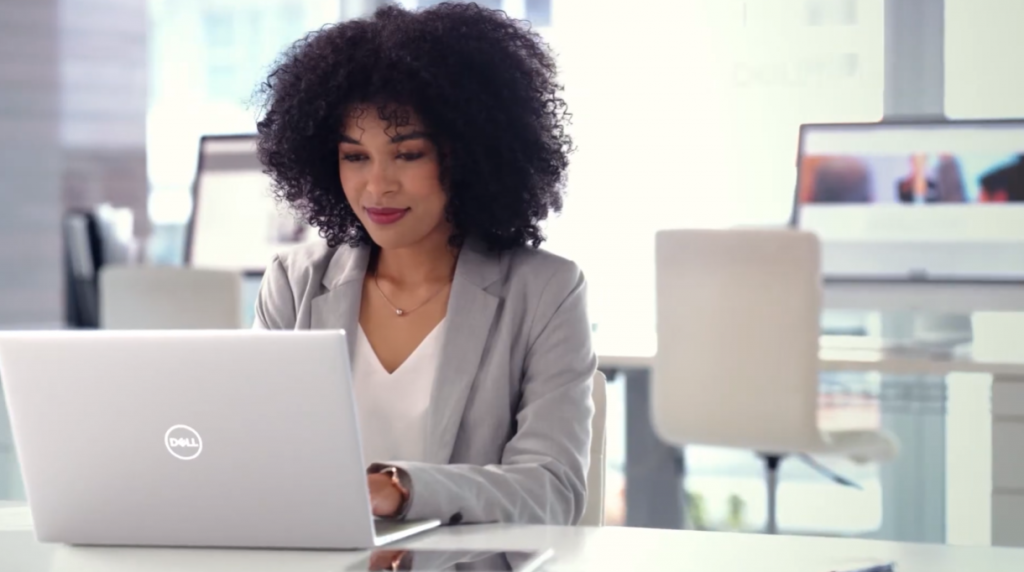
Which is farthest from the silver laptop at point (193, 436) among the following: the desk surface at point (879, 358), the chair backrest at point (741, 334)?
the desk surface at point (879, 358)

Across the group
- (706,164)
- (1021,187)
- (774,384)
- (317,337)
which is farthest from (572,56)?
(317,337)

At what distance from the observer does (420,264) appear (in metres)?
1.86

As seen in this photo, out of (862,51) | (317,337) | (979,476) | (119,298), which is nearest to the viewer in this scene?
(317,337)

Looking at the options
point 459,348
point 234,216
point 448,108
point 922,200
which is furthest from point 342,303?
point 234,216

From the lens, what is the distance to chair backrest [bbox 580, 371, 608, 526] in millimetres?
1734

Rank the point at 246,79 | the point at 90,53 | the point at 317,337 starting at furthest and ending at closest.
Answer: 1. the point at 246,79
2. the point at 90,53
3. the point at 317,337

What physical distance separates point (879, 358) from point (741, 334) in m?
0.37

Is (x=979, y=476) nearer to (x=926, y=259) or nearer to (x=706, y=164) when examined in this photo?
(x=926, y=259)

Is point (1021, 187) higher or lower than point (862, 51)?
lower

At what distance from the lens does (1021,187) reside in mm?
3885

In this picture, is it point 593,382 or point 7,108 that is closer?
point 593,382

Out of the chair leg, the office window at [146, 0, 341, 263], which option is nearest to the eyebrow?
the chair leg

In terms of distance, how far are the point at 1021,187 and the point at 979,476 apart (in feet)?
2.99

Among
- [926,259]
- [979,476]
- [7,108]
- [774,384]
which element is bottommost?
[979,476]
